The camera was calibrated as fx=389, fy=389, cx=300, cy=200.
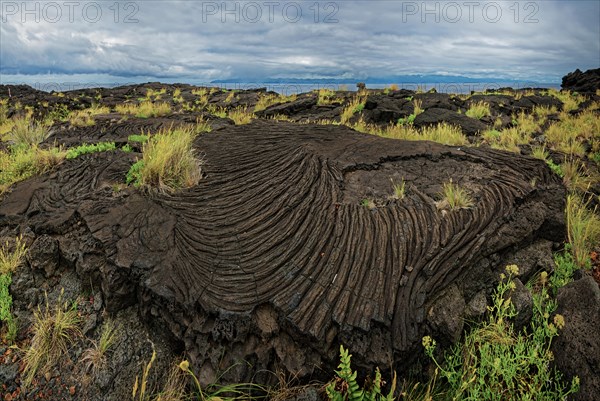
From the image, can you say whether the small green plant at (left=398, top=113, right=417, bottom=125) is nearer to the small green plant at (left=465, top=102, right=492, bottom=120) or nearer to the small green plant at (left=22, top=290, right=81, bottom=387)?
the small green plant at (left=465, top=102, right=492, bottom=120)

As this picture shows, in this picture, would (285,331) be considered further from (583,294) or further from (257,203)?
(583,294)

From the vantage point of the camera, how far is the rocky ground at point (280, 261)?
405cm

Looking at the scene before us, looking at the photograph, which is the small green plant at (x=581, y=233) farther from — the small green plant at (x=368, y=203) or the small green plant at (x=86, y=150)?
the small green plant at (x=86, y=150)

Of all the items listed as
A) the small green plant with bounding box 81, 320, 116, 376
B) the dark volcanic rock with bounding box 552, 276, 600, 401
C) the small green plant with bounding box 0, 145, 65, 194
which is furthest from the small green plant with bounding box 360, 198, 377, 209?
the small green plant with bounding box 0, 145, 65, 194

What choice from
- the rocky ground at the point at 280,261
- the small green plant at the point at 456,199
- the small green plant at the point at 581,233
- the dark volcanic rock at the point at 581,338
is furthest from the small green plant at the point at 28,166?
the small green plant at the point at 581,233

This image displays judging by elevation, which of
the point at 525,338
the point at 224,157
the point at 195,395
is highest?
the point at 224,157

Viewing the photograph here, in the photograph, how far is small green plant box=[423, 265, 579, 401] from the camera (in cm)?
385

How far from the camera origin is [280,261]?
469cm

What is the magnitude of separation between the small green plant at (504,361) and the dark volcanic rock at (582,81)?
114ft

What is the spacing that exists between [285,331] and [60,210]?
4222mm

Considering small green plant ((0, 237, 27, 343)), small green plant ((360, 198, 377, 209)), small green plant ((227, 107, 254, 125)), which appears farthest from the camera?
small green plant ((227, 107, 254, 125))

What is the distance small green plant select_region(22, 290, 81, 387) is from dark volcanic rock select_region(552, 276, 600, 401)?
5.50 metres

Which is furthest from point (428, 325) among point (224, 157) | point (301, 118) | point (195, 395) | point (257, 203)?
point (301, 118)

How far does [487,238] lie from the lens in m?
5.07
